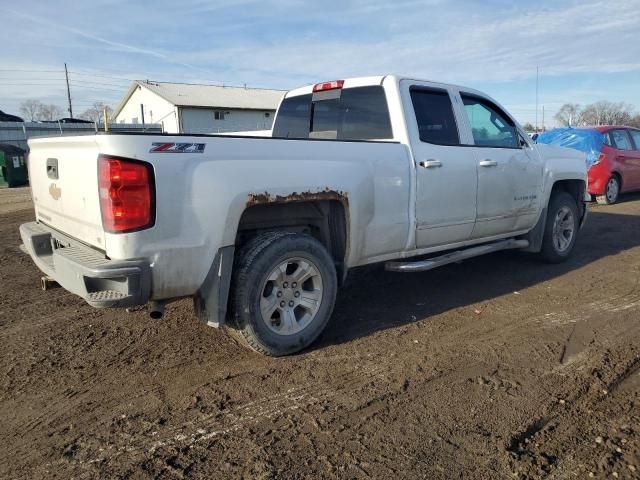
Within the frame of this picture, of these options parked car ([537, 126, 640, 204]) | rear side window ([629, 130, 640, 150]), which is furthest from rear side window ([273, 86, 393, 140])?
rear side window ([629, 130, 640, 150])

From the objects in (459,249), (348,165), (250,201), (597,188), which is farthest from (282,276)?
(597,188)

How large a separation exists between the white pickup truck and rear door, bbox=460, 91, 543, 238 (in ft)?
0.06

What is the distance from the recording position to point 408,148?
4.39 m

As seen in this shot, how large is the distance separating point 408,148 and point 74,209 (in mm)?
2643

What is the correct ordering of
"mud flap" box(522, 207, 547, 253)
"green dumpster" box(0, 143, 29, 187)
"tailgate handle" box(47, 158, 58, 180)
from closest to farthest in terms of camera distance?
"tailgate handle" box(47, 158, 58, 180)
"mud flap" box(522, 207, 547, 253)
"green dumpster" box(0, 143, 29, 187)

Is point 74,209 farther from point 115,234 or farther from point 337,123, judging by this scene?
point 337,123

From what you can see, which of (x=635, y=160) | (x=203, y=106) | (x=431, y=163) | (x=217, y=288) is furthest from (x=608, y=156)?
(x=203, y=106)

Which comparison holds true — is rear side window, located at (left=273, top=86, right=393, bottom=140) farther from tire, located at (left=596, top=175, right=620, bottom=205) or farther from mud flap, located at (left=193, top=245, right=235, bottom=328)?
tire, located at (left=596, top=175, right=620, bottom=205)

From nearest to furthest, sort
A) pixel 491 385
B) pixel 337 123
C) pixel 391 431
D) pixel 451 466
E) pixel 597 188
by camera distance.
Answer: pixel 451 466 → pixel 391 431 → pixel 491 385 → pixel 337 123 → pixel 597 188

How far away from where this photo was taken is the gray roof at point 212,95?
4247cm

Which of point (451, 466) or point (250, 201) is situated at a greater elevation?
point (250, 201)

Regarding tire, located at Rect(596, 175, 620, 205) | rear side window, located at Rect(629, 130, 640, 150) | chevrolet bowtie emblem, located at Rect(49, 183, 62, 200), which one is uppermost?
rear side window, located at Rect(629, 130, 640, 150)

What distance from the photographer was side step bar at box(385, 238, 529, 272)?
452 cm

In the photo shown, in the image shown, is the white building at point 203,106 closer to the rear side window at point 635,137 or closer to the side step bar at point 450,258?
the rear side window at point 635,137
